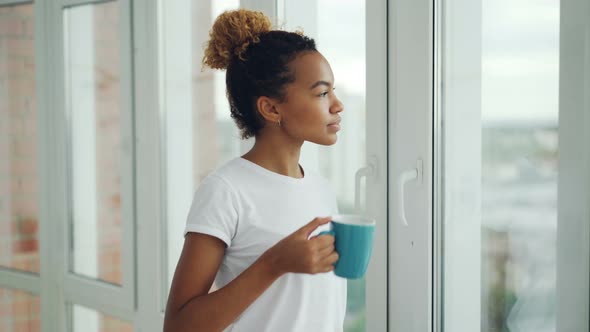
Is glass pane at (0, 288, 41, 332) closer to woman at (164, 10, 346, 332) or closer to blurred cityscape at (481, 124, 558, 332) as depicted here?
woman at (164, 10, 346, 332)

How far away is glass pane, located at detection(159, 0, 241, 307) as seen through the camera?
1.87 m

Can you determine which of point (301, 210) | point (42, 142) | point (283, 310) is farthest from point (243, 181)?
point (42, 142)

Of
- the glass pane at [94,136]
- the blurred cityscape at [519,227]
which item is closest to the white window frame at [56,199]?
the glass pane at [94,136]

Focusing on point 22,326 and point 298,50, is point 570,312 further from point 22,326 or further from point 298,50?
point 22,326

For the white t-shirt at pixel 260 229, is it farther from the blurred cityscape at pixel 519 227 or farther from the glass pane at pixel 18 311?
the glass pane at pixel 18 311

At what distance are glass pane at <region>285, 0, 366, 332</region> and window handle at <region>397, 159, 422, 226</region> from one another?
0.58ft

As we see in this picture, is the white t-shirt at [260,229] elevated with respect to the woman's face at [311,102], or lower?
lower

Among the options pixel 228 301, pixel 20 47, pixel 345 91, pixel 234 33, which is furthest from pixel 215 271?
pixel 20 47

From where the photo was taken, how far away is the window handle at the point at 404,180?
1.18 meters

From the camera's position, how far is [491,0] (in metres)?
1.07

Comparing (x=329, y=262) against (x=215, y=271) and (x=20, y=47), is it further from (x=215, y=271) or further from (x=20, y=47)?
(x=20, y=47)

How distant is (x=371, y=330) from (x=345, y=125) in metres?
0.53

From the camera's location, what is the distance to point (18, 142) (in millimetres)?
2400

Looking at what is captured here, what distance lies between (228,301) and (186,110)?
1.22 meters
